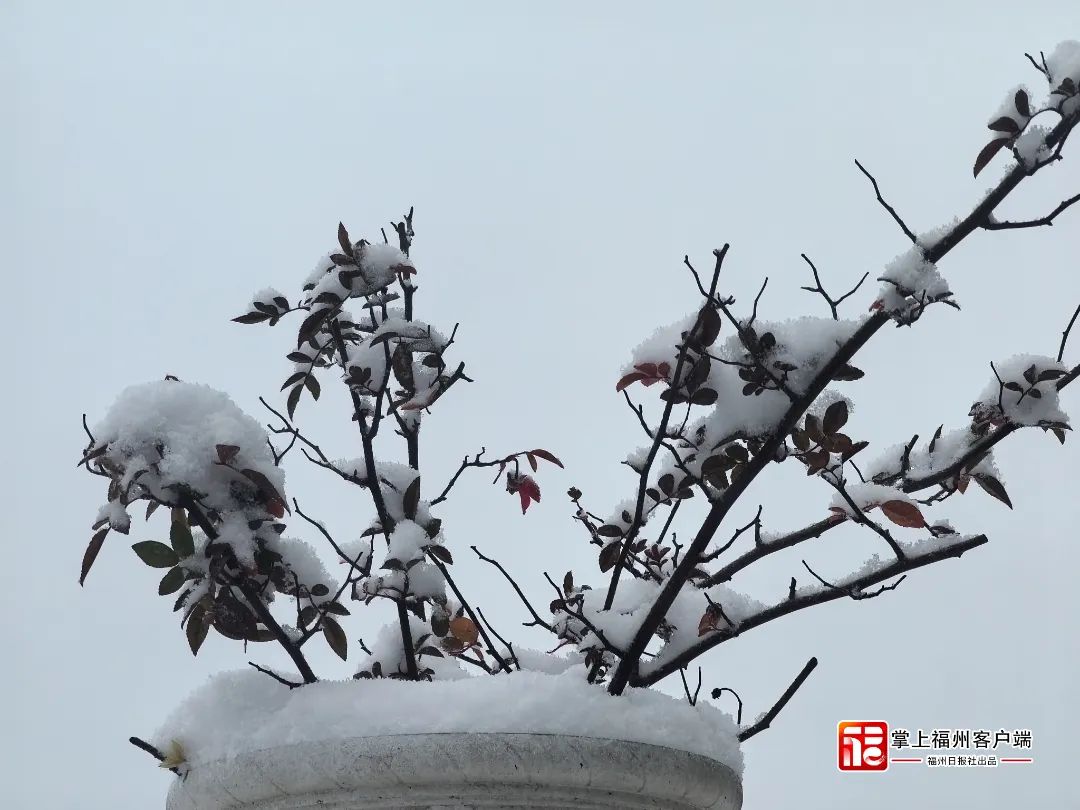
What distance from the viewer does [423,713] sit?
37.0 inches

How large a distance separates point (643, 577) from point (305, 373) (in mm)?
476

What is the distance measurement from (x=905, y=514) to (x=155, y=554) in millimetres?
723

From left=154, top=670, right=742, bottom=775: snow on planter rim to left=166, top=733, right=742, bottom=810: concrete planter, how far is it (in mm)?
12

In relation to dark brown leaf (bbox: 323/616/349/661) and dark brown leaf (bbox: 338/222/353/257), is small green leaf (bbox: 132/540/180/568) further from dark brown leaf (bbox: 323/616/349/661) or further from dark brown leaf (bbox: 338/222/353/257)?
dark brown leaf (bbox: 338/222/353/257)

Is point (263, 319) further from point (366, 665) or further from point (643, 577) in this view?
point (643, 577)

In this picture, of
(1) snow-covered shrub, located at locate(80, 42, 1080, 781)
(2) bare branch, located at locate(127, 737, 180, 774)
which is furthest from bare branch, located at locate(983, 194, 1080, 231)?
(2) bare branch, located at locate(127, 737, 180, 774)

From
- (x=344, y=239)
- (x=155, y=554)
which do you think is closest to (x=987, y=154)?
(x=344, y=239)

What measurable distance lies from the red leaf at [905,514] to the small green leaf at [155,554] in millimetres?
691

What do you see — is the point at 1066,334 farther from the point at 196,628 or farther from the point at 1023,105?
the point at 196,628

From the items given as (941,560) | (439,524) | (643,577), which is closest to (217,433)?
(439,524)

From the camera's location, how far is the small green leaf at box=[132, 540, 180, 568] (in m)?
1.00

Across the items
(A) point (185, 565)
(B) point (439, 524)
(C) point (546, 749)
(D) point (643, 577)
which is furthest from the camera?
(D) point (643, 577)

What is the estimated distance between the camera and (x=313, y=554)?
1.11 meters

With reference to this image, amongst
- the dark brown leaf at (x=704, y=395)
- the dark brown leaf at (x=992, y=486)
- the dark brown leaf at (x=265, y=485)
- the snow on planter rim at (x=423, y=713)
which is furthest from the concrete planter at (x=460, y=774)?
the dark brown leaf at (x=992, y=486)
